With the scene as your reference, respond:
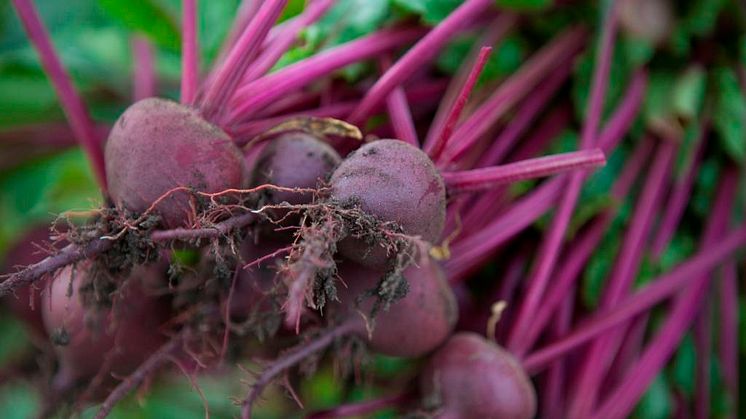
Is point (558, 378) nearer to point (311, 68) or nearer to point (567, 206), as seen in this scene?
point (567, 206)

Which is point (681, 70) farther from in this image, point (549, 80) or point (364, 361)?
point (364, 361)

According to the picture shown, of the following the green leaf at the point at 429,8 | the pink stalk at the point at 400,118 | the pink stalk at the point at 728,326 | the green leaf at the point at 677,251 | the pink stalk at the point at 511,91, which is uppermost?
the green leaf at the point at 429,8

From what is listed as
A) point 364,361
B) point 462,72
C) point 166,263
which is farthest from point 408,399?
point 462,72

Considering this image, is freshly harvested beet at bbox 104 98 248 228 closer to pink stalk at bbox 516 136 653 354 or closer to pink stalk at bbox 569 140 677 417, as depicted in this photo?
pink stalk at bbox 516 136 653 354

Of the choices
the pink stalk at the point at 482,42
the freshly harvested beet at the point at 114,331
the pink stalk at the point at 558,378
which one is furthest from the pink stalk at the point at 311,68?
the pink stalk at the point at 558,378

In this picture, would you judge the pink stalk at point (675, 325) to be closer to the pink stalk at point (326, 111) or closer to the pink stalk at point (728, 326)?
the pink stalk at point (728, 326)

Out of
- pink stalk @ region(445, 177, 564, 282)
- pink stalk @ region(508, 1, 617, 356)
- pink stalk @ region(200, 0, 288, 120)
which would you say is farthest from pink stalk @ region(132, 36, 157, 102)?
pink stalk @ region(508, 1, 617, 356)
